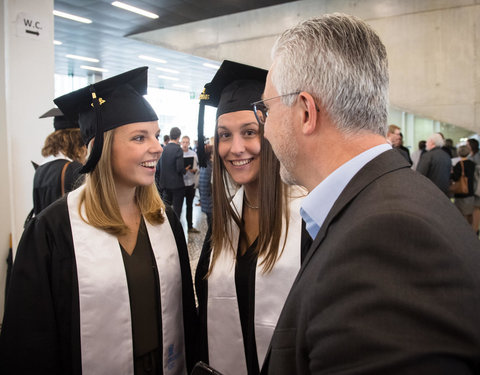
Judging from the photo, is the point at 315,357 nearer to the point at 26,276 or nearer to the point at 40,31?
the point at 26,276

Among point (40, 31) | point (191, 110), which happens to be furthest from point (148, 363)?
point (191, 110)

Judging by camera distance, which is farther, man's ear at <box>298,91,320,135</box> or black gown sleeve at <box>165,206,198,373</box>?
black gown sleeve at <box>165,206,198,373</box>

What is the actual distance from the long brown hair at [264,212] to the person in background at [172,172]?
5668 millimetres

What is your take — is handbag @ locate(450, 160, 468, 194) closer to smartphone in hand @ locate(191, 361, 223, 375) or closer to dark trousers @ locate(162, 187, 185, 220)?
dark trousers @ locate(162, 187, 185, 220)

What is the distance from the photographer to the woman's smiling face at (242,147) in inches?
69.2

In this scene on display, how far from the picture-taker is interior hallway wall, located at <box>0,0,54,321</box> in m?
3.62

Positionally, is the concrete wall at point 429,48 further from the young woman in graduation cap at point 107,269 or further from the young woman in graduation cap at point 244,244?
the young woman in graduation cap at point 107,269

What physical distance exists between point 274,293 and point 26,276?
3.29 ft

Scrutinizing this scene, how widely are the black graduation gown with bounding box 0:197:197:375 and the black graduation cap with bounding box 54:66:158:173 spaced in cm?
36

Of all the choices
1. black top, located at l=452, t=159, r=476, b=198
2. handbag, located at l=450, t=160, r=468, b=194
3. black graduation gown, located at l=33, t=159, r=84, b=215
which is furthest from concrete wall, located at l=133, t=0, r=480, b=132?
black graduation gown, located at l=33, t=159, r=84, b=215

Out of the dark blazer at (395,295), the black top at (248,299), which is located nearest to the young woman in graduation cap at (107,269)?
the black top at (248,299)

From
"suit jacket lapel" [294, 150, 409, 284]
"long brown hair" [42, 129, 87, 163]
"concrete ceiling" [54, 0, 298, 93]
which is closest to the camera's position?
"suit jacket lapel" [294, 150, 409, 284]

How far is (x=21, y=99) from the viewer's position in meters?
3.67

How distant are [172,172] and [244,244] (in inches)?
233
